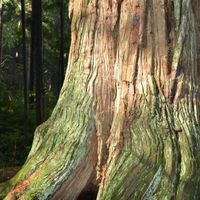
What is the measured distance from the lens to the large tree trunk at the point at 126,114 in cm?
437

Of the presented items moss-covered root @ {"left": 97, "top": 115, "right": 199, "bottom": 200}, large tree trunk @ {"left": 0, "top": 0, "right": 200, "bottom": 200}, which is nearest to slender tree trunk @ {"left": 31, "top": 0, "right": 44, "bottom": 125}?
large tree trunk @ {"left": 0, "top": 0, "right": 200, "bottom": 200}

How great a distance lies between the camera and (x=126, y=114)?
4.68 meters

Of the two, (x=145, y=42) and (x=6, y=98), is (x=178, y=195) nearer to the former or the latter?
(x=145, y=42)

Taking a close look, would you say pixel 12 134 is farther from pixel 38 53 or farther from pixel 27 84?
pixel 38 53

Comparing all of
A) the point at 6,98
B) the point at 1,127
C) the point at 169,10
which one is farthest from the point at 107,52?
the point at 6,98

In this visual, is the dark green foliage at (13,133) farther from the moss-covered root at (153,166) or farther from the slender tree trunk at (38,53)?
the moss-covered root at (153,166)

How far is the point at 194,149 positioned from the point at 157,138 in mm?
382

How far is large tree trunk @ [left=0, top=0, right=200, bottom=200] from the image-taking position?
14.3 ft

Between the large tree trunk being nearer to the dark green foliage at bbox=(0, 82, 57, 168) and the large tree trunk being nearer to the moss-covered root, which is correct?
the moss-covered root

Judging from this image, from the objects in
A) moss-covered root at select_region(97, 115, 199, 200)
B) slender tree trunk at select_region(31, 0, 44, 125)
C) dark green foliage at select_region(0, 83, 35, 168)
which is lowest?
dark green foliage at select_region(0, 83, 35, 168)

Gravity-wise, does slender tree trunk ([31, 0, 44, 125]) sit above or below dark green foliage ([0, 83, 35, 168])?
above

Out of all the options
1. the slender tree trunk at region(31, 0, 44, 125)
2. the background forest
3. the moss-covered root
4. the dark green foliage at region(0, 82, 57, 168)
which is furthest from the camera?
the background forest

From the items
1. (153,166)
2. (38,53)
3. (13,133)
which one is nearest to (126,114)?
(153,166)

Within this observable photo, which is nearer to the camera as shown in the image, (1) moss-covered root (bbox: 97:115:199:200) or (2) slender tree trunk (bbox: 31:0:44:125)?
(1) moss-covered root (bbox: 97:115:199:200)
